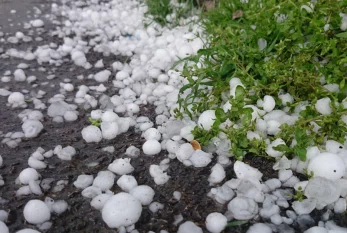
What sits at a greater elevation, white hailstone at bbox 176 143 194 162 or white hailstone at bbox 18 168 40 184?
white hailstone at bbox 176 143 194 162

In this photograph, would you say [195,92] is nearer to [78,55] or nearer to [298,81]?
[298,81]

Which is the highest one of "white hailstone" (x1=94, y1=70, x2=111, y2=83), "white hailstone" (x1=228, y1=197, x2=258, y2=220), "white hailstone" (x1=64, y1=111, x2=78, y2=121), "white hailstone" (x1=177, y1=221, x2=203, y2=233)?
"white hailstone" (x1=228, y1=197, x2=258, y2=220)

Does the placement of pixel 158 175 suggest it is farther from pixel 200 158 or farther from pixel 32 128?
pixel 32 128

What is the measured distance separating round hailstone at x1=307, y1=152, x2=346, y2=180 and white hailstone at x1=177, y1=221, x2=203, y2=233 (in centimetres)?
43

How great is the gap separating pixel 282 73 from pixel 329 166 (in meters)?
0.46

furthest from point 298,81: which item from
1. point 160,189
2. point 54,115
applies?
point 54,115

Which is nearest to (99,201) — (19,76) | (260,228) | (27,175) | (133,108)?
(27,175)

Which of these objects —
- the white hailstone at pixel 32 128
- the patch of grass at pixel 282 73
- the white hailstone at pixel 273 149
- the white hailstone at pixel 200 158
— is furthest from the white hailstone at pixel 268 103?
the white hailstone at pixel 32 128

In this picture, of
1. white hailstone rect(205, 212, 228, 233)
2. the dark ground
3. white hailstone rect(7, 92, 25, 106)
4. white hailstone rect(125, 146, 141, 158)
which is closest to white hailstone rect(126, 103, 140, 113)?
the dark ground

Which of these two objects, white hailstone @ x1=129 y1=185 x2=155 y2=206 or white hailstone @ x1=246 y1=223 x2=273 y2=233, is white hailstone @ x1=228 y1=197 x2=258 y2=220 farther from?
white hailstone @ x1=129 y1=185 x2=155 y2=206

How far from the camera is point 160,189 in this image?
136 centimetres

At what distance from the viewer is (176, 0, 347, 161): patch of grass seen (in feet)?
4.65

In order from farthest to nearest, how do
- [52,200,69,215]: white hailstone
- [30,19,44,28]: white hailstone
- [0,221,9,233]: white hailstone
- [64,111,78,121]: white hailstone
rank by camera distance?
1. [30,19,44,28]: white hailstone
2. [64,111,78,121]: white hailstone
3. [52,200,69,215]: white hailstone
4. [0,221,9,233]: white hailstone

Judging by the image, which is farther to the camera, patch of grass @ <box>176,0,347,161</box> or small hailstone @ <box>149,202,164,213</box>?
patch of grass @ <box>176,0,347,161</box>
